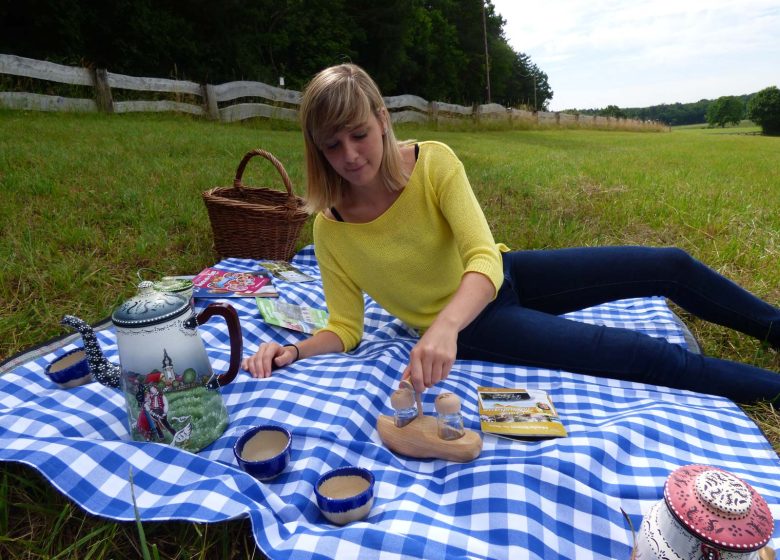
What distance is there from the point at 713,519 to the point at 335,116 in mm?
1389

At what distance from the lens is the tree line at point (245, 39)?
Result: 11445mm

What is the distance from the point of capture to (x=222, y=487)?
4.02ft

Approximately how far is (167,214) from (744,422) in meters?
3.40

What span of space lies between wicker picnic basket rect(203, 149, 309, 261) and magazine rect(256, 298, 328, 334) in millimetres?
645

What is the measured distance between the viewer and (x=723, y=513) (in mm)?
828

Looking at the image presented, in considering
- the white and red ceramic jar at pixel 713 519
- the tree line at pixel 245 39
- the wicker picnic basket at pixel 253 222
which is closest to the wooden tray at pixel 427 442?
the white and red ceramic jar at pixel 713 519

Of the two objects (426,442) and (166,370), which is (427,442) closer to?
(426,442)

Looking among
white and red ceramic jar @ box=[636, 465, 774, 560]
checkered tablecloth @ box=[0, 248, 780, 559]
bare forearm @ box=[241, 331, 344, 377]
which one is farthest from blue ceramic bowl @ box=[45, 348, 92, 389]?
white and red ceramic jar @ box=[636, 465, 774, 560]

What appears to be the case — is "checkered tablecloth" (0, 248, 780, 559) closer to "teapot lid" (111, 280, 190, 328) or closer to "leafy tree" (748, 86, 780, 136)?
"teapot lid" (111, 280, 190, 328)

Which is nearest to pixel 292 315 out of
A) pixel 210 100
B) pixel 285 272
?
pixel 285 272

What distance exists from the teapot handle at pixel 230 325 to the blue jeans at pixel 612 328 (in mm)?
908

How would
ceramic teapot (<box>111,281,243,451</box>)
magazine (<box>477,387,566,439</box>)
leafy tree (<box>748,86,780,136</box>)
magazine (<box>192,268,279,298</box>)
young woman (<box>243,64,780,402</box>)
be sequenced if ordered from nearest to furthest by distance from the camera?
ceramic teapot (<box>111,281,243,451</box>)
magazine (<box>477,387,566,439</box>)
young woman (<box>243,64,780,402</box>)
magazine (<box>192,268,279,298</box>)
leafy tree (<box>748,86,780,136</box>)

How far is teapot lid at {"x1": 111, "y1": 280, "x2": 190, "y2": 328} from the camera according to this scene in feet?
4.10

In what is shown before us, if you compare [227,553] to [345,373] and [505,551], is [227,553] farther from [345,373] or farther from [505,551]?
[345,373]
